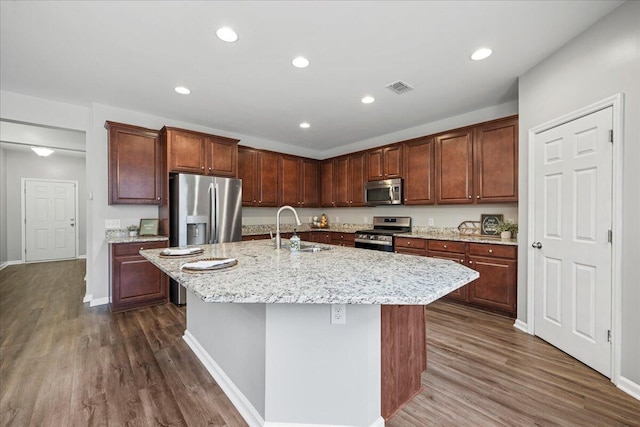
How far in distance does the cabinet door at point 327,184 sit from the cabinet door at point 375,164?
958mm

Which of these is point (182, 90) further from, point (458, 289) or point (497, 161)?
point (458, 289)

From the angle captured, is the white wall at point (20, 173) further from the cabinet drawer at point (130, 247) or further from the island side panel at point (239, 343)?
the island side panel at point (239, 343)

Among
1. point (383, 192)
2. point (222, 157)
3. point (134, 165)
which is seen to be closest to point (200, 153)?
point (222, 157)

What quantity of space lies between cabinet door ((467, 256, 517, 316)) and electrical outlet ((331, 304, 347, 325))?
103 inches

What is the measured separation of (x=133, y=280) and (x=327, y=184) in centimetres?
375

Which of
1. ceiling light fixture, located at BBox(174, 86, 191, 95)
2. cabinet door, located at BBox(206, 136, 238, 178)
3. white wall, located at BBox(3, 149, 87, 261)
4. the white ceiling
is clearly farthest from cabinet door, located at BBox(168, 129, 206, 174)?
white wall, located at BBox(3, 149, 87, 261)

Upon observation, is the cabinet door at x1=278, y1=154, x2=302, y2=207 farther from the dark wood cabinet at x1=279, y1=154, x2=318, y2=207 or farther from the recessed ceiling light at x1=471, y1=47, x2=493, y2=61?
the recessed ceiling light at x1=471, y1=47, x2=493, y2=61

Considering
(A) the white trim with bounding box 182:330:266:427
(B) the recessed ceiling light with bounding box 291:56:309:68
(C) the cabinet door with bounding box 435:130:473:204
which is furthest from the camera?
(C) the cabinet door with bounding box 435:130:473:204

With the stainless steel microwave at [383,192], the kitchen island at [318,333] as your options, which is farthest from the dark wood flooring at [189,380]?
the stainless steel microwave at [383,192]

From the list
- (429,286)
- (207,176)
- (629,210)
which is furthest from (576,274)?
(207,176)

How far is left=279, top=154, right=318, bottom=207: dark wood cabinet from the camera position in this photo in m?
5.36

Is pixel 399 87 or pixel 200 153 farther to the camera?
pixel 200 153

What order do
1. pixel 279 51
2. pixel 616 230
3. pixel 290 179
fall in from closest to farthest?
1. pixel 616 230
2. pixel 279 51
3. pixel 290 179

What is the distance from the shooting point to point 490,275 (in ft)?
10.6
